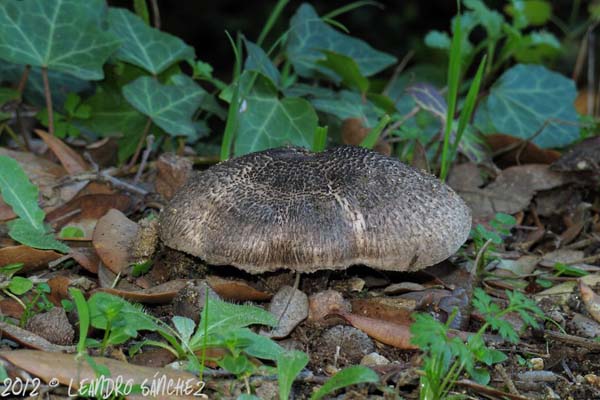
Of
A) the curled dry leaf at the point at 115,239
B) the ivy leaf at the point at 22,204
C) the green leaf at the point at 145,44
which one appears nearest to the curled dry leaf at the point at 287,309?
the curled dry leaf at the point at 115,239

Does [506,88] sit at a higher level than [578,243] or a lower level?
higher

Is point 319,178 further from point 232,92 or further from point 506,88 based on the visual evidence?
point 506,88

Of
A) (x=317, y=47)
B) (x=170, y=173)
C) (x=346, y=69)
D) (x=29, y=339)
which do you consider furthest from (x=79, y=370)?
(x=317, y=47)

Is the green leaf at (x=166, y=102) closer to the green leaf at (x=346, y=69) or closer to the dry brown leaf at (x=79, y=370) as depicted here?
the green leaf at (x=346, y=69)

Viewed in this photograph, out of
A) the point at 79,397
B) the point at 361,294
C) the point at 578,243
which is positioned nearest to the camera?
the point at 79,397

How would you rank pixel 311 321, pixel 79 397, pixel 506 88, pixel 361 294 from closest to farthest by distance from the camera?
1. pixel 79 397
2. pixel 311 321
3. pixel 361 294
4. pixel 506 88

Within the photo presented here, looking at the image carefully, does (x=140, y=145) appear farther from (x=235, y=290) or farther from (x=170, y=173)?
(x=235, y=290)

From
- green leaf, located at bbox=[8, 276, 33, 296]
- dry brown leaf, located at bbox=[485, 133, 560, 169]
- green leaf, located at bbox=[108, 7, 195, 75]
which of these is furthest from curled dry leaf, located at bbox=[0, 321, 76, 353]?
dry brown leaf, located at bbox=[485, 133, 560, 169]

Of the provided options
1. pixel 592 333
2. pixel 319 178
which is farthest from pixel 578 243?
pixel 319 178
